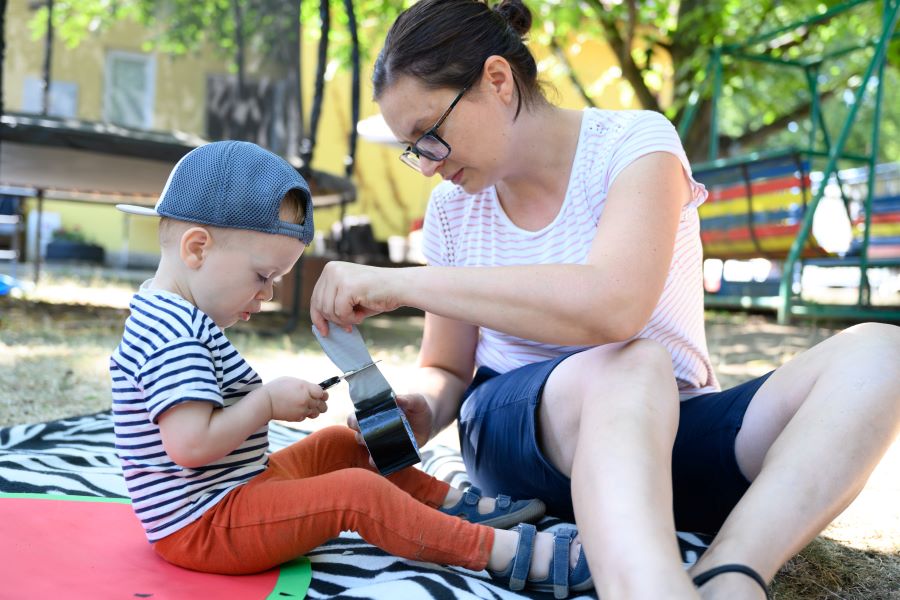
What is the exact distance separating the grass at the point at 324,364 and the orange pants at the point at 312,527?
581 millimetres

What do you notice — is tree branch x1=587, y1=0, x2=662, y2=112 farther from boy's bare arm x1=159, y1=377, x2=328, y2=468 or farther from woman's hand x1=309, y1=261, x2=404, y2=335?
boy's bare arm x1=159, y1=377, x2=328, y2=468

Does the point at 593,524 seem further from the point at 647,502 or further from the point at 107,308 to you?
the point at 107,308

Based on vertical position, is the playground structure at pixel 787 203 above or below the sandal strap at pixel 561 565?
above

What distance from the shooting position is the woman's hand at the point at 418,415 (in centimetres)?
174

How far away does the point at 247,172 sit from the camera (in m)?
1.49

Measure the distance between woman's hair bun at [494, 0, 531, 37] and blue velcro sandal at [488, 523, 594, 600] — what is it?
3.21ft

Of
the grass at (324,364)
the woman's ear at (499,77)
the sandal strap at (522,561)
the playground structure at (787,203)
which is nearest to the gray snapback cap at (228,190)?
the woman's ear at (499,77)

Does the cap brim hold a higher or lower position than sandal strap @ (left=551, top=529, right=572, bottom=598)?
higher

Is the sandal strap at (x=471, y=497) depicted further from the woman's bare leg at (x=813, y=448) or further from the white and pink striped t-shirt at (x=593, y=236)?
the woman's bare leg at (x=813, y=448)

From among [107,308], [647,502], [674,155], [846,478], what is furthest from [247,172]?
[107,308]

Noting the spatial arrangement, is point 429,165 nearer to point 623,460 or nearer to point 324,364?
point 623,460

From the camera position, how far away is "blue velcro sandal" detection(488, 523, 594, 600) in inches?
54.0

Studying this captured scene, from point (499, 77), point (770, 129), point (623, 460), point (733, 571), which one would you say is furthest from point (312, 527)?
point (770, 129)

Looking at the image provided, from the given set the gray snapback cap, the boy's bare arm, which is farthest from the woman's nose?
the boy's bare arm
